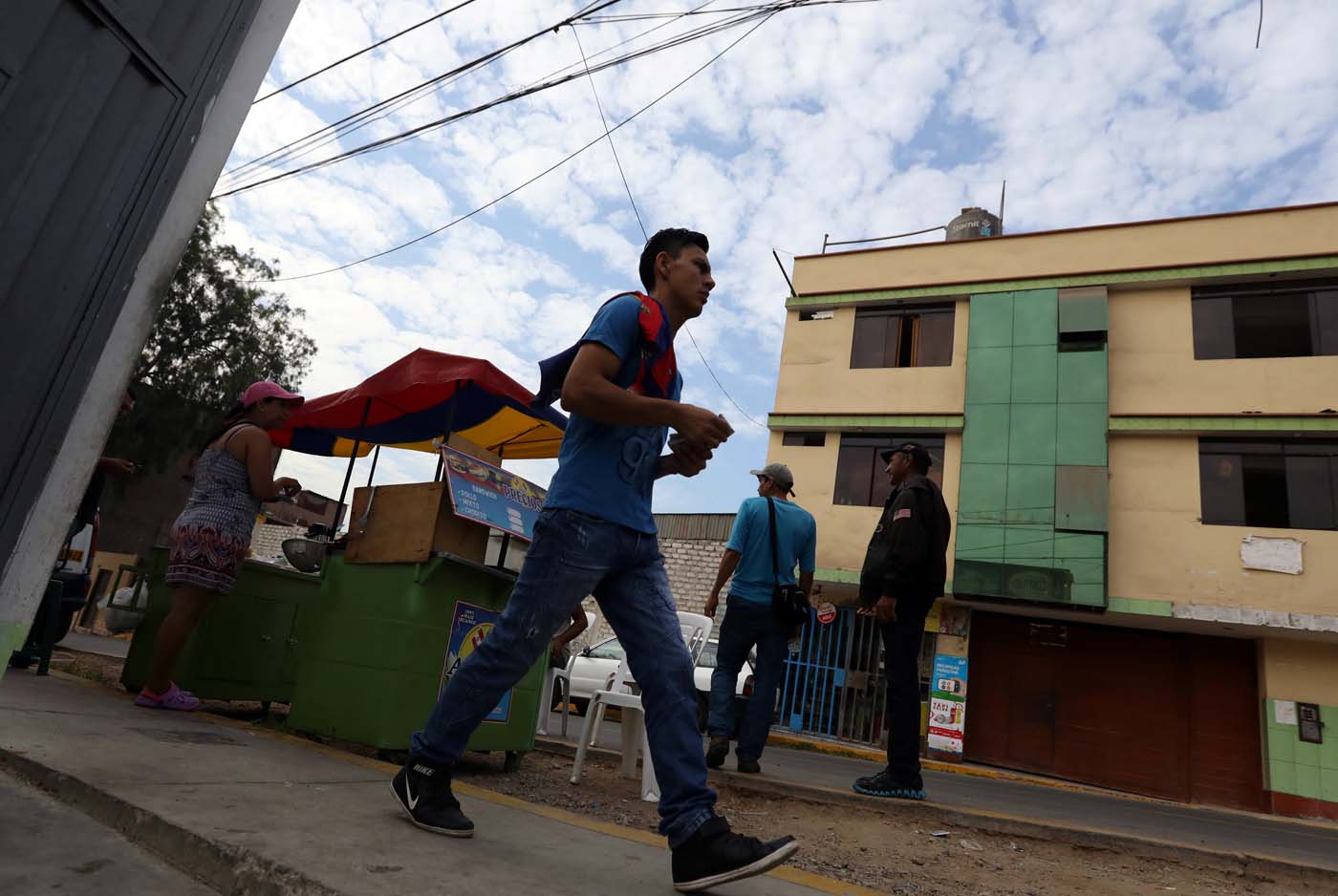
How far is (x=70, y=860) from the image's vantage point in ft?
5.47

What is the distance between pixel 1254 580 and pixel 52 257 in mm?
14526

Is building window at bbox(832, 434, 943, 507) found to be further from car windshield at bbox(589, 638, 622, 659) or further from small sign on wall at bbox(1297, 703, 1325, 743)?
small sign on wall at bbox(1297, 703, 1325, 743)

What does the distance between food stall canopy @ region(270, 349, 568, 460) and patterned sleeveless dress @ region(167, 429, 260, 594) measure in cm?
79

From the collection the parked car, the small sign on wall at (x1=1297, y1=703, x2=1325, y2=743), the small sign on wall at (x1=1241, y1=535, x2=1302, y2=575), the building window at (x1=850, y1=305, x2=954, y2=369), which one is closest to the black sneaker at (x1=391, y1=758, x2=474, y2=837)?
the parked car

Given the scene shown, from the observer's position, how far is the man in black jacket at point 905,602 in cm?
425

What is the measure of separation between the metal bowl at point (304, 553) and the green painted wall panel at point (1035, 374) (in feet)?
41.5

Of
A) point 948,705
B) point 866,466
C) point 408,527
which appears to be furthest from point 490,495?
point 866,466

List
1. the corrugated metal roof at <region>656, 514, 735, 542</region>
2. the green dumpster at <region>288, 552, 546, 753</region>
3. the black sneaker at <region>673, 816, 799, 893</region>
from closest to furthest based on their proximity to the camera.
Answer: the black sneaker at <region>673, 816, 799, 893</region> → the green dumpster at <region>288, 552, 546, 753</region> → the corrugated metal roof at <region>656, 514, 735, 542</region>

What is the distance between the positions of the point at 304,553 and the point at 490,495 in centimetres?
131

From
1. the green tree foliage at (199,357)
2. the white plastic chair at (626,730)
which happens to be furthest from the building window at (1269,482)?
the green tree foliage at (199,357)

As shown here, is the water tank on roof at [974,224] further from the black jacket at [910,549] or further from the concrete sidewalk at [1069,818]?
the black jacket at [910,549]

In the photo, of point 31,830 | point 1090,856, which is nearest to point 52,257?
point 31,830

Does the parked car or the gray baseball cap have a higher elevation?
the gray baseball cap

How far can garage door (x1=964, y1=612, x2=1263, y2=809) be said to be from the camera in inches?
487
